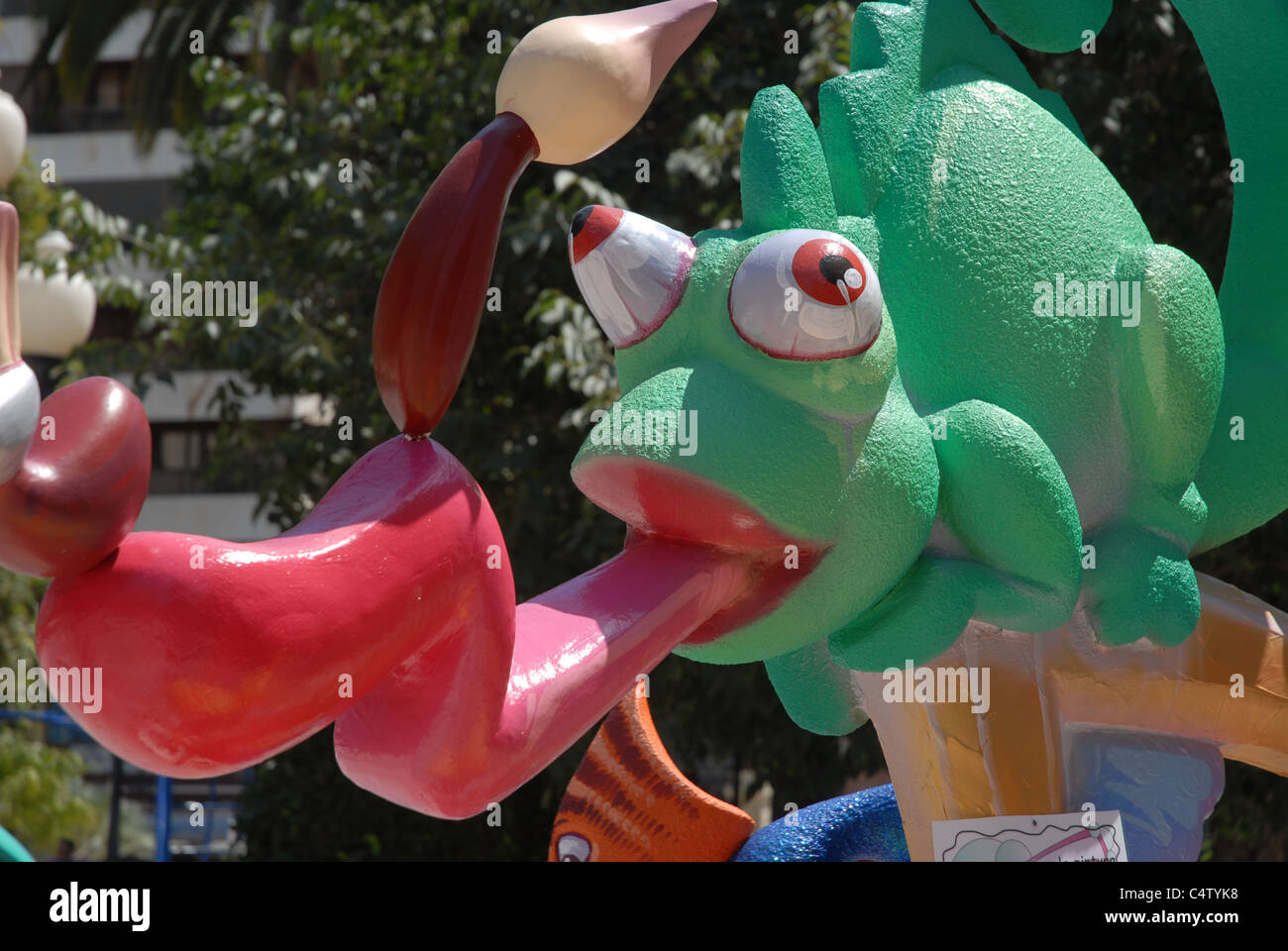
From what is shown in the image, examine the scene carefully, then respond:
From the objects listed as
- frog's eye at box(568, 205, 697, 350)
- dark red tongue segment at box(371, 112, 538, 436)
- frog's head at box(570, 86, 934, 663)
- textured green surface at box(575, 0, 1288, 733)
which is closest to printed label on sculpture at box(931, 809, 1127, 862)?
textured green surface at box(575, 0, 1288, 733)

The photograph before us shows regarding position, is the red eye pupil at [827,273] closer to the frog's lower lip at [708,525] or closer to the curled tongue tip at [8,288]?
the frog's lower lip at [708,525]

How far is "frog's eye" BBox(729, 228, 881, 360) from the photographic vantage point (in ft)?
8.22

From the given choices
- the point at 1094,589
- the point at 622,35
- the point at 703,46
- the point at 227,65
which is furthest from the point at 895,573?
the point at 227,65

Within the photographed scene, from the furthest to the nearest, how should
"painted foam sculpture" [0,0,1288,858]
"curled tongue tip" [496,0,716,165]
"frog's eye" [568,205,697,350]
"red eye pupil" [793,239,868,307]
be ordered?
"frog's eye" [568,205,697,350]
"red eye pupil" [793,239,868,307]
"curled tongue tip" [496,0,716,165]
"painted foam sculpture" [0,0,1288,858]

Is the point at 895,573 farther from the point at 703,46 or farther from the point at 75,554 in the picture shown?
the point at 703,46

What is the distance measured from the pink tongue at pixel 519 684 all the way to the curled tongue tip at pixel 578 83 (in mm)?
681

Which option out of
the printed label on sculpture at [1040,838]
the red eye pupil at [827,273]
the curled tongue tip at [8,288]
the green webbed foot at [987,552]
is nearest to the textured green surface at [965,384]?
the green webbed foot at [987,552]

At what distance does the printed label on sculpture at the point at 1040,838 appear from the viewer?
2791 mm

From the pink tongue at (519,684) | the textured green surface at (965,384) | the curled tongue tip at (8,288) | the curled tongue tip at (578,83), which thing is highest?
the curled tongue tip at (578,83)

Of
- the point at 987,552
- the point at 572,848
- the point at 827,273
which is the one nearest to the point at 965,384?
the point at 987,552

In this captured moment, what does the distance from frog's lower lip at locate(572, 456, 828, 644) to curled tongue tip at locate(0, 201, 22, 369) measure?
102 cm

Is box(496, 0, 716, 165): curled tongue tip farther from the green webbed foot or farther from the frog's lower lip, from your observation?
the green webbed foot

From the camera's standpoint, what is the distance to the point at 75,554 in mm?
1853
